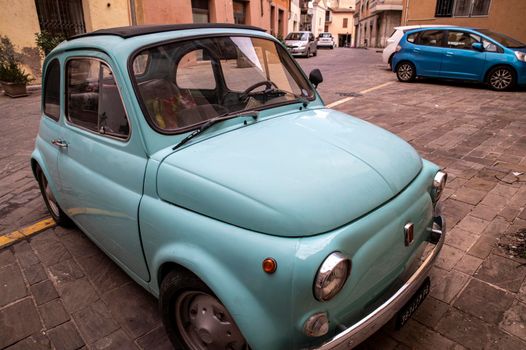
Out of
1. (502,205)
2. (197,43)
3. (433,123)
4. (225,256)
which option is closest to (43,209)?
(197,43)

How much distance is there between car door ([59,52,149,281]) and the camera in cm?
230

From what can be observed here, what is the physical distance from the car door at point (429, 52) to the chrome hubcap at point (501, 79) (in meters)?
1.49

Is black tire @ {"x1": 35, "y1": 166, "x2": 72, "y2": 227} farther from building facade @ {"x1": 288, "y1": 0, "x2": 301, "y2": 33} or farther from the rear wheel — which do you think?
building facade @ {"x1": 288, "y1": 0, "x2": 301, "y2": 33}

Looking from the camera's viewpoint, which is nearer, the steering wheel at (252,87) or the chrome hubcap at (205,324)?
the chrome hubcap at (205,324)

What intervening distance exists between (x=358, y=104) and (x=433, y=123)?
2.16 metres

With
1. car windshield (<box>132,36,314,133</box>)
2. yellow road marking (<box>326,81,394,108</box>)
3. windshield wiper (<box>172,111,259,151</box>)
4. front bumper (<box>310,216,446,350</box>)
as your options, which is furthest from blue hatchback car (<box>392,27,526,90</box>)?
windshield wiper (<box>172,111,259,151</box>)

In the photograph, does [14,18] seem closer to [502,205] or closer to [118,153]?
[118,153]

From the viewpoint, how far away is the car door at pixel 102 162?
7.55 feet

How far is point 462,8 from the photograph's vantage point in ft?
66.6

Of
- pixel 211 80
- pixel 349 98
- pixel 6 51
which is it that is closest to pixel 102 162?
pixel 211 80

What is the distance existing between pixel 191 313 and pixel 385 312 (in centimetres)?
102

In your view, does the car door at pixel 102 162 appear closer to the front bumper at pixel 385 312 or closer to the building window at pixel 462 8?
the front bumper at pixel 385 312

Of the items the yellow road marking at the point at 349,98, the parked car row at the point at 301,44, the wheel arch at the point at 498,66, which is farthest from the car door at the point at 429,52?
the parked car row at the point at 301,44

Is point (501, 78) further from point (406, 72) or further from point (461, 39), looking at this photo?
point (406, 72)
